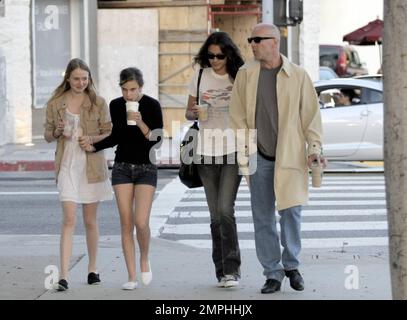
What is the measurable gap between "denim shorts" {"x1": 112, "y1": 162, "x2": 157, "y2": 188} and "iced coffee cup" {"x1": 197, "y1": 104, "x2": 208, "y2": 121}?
52cm

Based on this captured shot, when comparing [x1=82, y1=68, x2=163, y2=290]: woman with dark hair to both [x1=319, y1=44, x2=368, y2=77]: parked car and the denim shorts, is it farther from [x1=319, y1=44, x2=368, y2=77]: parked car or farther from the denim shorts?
[x1=319, y1=44, x2=368, y2=77]: parked car

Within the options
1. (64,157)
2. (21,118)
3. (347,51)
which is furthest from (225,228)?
(347,51)

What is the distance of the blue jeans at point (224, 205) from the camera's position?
25.8 ft

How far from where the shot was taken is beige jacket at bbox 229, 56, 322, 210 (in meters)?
7.54

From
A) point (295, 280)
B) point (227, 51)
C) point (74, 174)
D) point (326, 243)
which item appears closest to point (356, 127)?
point (326, 243)

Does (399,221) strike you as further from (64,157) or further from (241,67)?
(64,157)

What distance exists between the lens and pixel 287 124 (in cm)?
755

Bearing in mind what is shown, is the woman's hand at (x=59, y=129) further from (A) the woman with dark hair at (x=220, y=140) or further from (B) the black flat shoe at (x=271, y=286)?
(B) the black flat shoe at (x=271, y=286)

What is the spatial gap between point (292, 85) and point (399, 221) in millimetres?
2554

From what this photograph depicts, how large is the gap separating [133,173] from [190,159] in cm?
45

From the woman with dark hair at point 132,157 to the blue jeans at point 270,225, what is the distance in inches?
31.3

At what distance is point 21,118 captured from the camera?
22891mm

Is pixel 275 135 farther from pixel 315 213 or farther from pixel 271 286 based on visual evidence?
pixel 315 213

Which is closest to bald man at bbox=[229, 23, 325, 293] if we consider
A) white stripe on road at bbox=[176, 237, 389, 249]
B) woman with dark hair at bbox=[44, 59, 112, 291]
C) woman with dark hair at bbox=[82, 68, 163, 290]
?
woman with dark hair at bbox=[82, 68, 163, 290]
